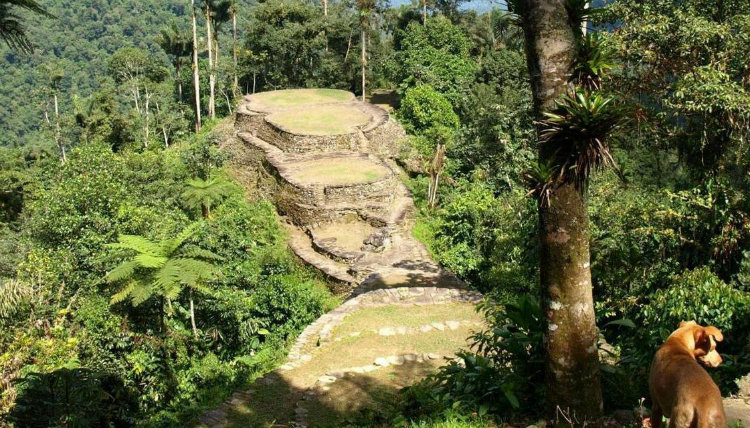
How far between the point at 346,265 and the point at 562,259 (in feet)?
37.4

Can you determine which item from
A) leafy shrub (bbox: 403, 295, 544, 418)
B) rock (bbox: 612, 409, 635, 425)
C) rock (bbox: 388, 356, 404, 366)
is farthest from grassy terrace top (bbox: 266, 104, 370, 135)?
rock (bbox: 612, 409, 635, 425)

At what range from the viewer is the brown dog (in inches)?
108

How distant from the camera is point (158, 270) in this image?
30.3ft

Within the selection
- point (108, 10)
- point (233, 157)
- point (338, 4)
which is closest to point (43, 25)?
point (108, 10)

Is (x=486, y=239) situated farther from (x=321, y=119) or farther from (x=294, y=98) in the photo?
(x=294, y=98)

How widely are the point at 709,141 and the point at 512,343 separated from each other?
15.6ft

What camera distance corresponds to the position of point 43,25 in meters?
73.8

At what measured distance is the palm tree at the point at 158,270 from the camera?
8.89 meters

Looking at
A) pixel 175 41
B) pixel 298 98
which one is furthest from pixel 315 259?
pixel 175 41

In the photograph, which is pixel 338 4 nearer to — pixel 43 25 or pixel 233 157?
pixel 233 157

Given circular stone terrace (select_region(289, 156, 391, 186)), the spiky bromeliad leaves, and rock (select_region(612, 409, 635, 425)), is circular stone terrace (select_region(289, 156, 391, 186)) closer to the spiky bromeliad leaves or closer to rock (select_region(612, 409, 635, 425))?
rock (select_region(612, 409, 635, 425))

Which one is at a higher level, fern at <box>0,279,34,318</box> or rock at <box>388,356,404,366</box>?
fern at <box>0,279,34,318</box>

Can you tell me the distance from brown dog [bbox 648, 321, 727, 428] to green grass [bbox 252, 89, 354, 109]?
2260 cm

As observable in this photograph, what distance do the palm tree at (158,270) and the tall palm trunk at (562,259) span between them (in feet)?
22.2
